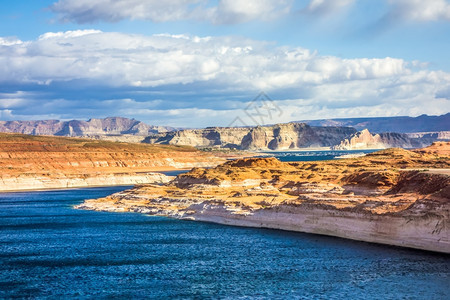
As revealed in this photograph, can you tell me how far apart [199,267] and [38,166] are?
137m

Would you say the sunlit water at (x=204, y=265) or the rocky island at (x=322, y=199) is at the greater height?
the rocky island at (x=322, y=199)

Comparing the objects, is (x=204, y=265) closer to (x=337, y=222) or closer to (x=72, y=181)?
(x=337, y=222)

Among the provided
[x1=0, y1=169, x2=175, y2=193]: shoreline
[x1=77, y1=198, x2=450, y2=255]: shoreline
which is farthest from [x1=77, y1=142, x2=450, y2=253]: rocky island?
[x1=0, y1=169, x2=175, y2=193]: shoreline

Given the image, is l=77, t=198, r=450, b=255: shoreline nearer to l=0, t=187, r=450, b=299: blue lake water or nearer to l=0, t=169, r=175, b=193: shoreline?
l=0, t=187, r=450, b=299: blue lake water

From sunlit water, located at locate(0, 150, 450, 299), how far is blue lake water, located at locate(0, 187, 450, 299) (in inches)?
3.1

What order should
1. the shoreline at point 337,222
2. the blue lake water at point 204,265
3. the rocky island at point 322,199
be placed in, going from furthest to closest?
the rocky island at point 322,199 → the shoreline at point 337,222 → the blue lake water at point 204,265

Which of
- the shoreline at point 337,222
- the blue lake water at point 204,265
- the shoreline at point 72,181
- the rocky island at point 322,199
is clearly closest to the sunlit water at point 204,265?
the blue lake water at point 204,265

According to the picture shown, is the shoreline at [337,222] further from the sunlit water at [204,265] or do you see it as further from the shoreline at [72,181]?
the shoreline at [72,181]

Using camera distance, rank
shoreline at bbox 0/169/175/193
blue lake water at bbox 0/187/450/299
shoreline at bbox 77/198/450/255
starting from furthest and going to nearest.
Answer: shoreline at bbox 0/169/175/193
shoreline at bbox 77/198/450/255
blue lake water at bbox 0/187/450/299

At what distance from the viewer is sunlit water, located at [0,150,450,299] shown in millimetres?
43469

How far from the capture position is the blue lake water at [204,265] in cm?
4344

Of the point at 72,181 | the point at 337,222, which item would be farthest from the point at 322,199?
the point at 72,181

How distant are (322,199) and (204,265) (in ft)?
80.7

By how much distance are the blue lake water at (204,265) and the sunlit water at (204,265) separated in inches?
3.1
